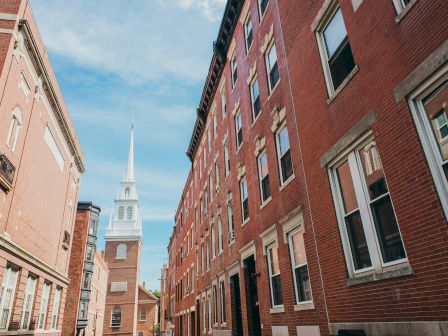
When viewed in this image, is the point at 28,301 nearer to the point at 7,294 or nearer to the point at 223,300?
the point at 7,294

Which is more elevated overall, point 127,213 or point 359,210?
point 127,213

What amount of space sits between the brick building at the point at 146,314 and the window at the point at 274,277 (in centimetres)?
6003

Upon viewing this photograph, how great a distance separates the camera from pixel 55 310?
22.3 meters

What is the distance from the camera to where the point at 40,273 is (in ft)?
59.4

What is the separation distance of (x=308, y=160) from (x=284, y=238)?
2.63 metres

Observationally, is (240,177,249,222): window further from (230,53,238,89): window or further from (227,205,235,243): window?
(230,53,238,89): window

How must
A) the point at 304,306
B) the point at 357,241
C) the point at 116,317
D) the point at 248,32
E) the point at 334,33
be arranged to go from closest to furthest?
the point at 357,241 → the point at 334,33 → the point at 304,306 → the point at 248,32 → the point at 116,317

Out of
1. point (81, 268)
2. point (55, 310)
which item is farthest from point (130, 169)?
point (55, 310)

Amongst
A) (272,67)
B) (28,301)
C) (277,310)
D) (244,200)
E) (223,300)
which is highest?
(272,67)

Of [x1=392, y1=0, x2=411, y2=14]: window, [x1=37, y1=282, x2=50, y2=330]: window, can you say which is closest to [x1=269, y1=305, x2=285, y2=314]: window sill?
[x1=392, y1=0, x2=411, y2=14]: window

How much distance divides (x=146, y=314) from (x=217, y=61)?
59630 mm

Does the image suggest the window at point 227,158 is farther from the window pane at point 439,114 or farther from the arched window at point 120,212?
the arched window at point 120,212

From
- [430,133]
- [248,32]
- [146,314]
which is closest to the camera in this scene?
[430,133]

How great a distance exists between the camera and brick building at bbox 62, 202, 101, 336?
30.3 metres
